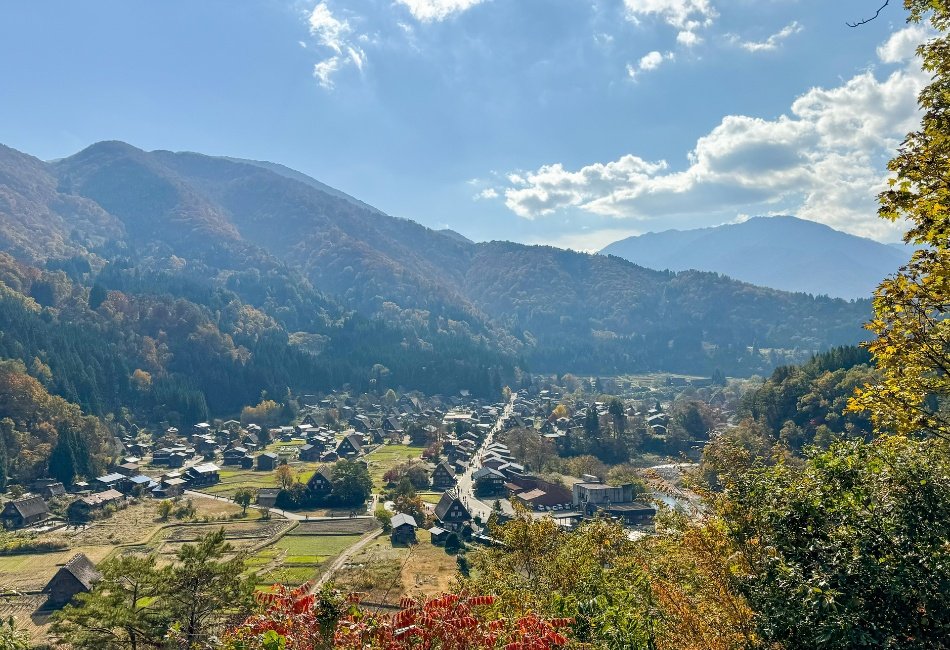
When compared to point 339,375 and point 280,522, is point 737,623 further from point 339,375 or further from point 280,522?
point 339,375

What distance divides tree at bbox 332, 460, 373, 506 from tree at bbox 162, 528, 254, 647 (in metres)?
34.9

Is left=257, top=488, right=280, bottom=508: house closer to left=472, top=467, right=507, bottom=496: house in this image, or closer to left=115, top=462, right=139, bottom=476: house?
left=115, top=462, right=139, bottom=476: house

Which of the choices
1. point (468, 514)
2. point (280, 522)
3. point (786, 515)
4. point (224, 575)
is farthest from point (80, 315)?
point (786, 515)

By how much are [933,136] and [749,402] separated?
72857 millimetres

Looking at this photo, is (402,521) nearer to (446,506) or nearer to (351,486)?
(446,506)

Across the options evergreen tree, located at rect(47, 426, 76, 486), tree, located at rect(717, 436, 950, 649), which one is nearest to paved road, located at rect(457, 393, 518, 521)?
evergreen tree, located at rect(47, 426, 76, 486)

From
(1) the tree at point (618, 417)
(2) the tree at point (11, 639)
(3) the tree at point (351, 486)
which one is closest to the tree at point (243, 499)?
(3) the tree at point (351, 486)

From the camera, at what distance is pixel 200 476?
63.6m

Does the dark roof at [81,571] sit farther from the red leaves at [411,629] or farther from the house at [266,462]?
the house at [266,462]

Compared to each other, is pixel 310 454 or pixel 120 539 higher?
pixel 120 539

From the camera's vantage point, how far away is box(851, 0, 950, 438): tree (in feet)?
28.7

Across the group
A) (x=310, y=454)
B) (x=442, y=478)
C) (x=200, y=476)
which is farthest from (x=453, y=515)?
(x=310, y=454)

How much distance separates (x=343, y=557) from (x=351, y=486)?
15.1 metres

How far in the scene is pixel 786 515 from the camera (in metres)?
8.41
